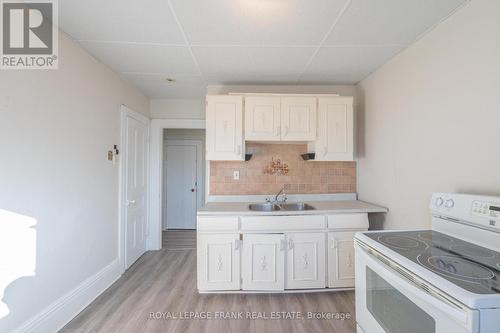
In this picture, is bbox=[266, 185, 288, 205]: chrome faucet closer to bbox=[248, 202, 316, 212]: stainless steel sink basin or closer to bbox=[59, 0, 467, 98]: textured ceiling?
bbox=[248, 202, 316, 212]: stainless steel sink basin

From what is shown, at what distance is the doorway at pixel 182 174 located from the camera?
494 cm

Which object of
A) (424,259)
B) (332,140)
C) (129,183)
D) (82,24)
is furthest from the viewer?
(129,183)

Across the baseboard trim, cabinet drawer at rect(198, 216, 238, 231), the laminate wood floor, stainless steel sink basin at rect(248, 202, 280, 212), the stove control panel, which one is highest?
the stove control panel

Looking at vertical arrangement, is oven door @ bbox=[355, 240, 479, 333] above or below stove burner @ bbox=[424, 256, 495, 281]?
below

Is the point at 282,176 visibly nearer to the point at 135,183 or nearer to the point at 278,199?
the point at 278,199

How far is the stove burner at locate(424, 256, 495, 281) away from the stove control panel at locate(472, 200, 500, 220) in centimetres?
32

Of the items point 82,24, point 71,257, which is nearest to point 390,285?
point 71,257

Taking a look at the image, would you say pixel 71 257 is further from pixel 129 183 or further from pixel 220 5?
pixel 220 5

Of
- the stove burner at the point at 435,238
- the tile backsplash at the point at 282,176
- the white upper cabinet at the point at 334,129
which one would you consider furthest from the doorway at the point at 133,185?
the stove burner at the point at 435,238

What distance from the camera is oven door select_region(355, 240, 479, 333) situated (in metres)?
0.77

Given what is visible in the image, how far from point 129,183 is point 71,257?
1.16m

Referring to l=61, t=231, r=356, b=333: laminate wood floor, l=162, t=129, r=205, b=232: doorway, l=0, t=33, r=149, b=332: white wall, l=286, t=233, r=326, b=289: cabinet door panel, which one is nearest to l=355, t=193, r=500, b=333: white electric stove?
l=61, t=231, r=356, b=333: laminate wood floor

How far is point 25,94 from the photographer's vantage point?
4.95ft

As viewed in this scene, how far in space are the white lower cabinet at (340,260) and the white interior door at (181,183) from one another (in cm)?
331
